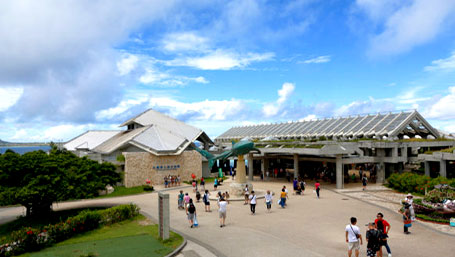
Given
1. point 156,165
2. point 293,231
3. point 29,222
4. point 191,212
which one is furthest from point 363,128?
point 29,222

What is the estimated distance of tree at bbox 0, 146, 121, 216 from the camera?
18966mm

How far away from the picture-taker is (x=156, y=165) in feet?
123

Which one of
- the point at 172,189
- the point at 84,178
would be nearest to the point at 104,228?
the point at 84,178

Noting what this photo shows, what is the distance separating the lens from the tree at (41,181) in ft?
62.2

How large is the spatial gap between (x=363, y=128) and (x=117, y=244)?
33.5 metres

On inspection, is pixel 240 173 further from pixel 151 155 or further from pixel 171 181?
pixel 151 155

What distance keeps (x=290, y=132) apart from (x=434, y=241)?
130ft

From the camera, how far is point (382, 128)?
37.6 m

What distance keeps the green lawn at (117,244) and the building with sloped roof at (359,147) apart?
757 inches

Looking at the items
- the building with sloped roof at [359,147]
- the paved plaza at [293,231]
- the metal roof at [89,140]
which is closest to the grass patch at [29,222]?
the paved plaza at [293,231]

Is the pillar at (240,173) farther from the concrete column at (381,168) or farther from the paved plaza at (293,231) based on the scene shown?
the concrete column at (381,168)

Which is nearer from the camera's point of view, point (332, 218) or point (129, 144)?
point (332, 218)

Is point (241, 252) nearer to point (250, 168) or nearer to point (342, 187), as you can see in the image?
point (342, 187)

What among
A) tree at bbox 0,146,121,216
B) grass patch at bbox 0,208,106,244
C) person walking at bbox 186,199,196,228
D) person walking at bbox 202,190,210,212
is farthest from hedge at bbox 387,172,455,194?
grass patch at bbox 0,208,106,244
